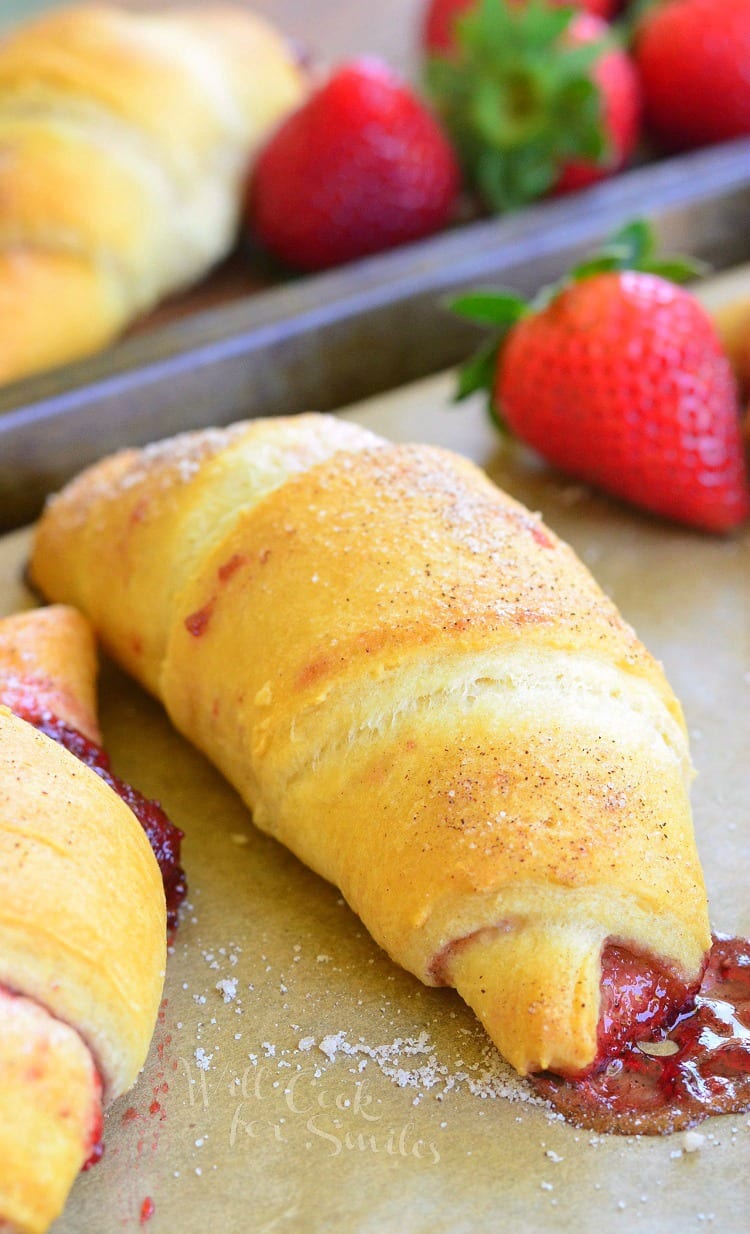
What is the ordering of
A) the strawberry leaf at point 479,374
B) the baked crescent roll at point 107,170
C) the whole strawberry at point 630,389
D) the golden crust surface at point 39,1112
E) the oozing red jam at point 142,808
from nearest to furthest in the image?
1. the golden crust surface at point 39,1112
2. the oozing red jam at point 142,808
3. the whole strawberry at point 630,389
4. the strawberry leaf at point 479,374
5. the baked crescent roll at point 107,170

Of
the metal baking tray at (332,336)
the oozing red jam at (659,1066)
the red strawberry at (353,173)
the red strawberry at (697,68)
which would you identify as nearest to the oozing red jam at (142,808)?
the oozing red jam at (659,1066)

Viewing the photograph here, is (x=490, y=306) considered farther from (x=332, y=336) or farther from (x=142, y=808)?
(x=142, y=808)

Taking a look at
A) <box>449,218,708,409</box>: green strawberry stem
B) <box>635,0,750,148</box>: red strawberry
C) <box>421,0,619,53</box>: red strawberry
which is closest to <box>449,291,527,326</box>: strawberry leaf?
<box>449,218,708,409</box>: green strawberry stem

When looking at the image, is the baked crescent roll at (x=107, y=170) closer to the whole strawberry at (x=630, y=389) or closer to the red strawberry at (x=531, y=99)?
the red strawberry at (x=531, y=99)

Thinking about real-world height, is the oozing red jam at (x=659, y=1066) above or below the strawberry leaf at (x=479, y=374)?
below

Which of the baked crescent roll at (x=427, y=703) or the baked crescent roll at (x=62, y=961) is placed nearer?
the baked crescent roll at (x=62, y=961)

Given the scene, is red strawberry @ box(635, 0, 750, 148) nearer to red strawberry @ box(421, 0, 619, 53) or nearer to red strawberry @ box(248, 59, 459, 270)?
red strawberry @ box(421, 0, 619, 53)
